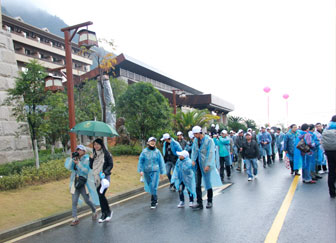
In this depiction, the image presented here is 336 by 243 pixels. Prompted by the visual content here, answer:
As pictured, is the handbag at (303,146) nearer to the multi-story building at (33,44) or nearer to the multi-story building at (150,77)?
the multi-story building at (150,77)

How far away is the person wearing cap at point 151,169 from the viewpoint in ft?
23.7

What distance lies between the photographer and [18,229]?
5.84 metres

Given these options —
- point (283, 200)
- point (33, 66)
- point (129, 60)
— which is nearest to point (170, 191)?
point (283, 200)

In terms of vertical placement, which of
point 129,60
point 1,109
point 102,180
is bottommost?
point 102,180

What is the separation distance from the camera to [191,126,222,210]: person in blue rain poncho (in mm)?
6789

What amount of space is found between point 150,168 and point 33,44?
50041 mm

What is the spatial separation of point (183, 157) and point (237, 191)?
2363 mm

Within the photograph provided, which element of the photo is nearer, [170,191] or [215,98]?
[170,191]

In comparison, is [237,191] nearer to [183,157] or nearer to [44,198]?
[183,157]

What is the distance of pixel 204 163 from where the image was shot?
22.5ft

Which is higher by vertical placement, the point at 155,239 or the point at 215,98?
the point at 215,98

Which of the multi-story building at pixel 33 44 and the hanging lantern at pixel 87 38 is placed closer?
the hanging lantern at pixel 87 38

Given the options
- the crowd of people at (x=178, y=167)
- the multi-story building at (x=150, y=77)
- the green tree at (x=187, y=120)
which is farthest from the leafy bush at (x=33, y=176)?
the multi-story building at (x=150, y=77)

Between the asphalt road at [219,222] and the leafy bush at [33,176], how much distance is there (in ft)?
11.2
